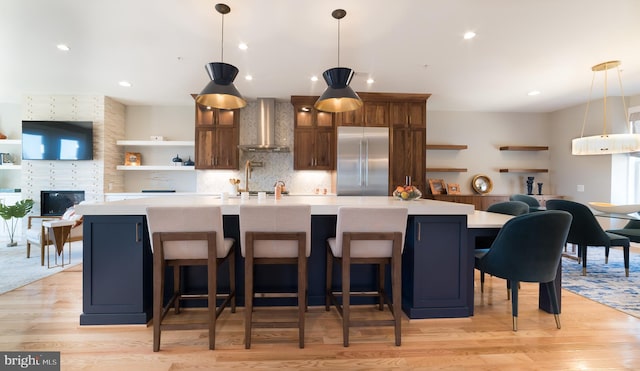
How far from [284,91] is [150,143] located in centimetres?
287

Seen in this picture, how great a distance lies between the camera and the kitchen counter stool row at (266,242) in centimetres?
179

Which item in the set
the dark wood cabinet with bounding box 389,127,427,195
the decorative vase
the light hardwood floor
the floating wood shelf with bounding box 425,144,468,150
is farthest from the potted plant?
the decorative vase

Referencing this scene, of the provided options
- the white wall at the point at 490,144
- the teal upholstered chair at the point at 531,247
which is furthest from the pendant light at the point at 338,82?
the white wall at the point at 490,144

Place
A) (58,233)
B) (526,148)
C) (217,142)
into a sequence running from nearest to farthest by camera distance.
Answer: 1. (58,233)
2. (217,142)
3. (526,148)

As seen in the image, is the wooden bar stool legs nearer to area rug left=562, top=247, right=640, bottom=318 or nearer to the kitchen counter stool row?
the kitchen counter stool row

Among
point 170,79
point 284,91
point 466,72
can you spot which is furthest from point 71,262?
point 466,72

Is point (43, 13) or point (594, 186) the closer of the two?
point (43, 13)

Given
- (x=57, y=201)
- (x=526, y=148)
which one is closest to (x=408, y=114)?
(x=526, y=148)

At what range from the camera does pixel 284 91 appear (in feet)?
15.9

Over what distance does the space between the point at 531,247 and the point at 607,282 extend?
7.24 feet

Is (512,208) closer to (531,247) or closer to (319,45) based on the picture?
(531,247)

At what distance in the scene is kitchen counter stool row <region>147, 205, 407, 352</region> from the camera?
1788 millimetres

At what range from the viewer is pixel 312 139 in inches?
200

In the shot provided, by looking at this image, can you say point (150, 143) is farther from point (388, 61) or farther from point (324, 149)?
point (388, 61)
